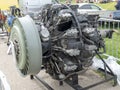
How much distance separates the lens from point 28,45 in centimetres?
359

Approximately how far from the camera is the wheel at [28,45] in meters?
3.59

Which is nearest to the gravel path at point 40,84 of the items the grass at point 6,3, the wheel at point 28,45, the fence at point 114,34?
the fence at point 114,34

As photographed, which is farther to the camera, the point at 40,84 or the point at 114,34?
the point at 114,34

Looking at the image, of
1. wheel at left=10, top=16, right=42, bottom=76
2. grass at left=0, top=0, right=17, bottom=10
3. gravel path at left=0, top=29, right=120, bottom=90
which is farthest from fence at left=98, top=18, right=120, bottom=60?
grass at left=0, top=0, right=17, bottom=10

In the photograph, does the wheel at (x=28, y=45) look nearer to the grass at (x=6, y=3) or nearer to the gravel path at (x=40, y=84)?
the gravel path at (x=40, y=84)

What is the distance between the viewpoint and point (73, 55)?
3.84 meters

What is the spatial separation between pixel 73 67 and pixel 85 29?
0.61 metres

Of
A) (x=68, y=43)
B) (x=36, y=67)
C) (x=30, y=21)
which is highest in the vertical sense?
(x=30, y=21)

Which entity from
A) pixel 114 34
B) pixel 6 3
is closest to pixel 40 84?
pixel 114 34

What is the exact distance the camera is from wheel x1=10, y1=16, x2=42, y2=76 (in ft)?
11.8

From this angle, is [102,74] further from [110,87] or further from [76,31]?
[76,31]

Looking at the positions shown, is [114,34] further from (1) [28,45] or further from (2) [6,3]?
(2) [6,3]

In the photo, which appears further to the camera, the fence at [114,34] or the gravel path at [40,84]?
the fence at [114,34]

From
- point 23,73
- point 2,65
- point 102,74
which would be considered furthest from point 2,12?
point 23,73
